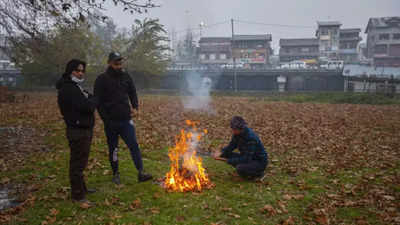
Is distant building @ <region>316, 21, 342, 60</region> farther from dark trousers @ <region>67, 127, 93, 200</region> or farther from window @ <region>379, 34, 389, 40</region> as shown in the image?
dark trousers @ <region>67, 127, 93, 200</region>

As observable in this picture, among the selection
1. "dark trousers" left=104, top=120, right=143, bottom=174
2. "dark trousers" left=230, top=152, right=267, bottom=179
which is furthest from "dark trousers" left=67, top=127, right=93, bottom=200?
"dark trousers" left=230, top=152, right=267, bottom=179

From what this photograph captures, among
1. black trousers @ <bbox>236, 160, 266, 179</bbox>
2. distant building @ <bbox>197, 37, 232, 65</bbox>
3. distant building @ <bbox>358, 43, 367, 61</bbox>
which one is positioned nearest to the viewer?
black trousers @ <bbox>236, 160, 266, 179</bbox>

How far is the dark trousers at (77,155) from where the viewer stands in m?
5.16

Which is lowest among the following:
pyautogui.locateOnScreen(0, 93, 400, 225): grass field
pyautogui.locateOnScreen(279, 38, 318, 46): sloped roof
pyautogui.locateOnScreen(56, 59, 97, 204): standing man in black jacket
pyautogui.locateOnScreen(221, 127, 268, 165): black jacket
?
pyautogui.locateOnScreen(0, 93, 400, 225): grass field

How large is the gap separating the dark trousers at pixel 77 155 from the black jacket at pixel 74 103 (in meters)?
0.13

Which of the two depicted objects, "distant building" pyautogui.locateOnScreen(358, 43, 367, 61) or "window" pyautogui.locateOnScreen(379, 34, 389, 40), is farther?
"distant building" pyautogui.locateOnScreen(358, 43, 367, 61)

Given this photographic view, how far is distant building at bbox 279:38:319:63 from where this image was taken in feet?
238

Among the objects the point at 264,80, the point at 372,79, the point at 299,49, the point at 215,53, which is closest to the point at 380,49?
the point at 299,49

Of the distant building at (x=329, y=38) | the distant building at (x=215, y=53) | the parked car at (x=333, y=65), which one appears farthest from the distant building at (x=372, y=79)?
the distant building at (x=215, y=53)

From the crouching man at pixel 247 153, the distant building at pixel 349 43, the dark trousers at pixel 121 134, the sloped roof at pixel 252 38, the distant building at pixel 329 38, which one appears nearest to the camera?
the dark trousers at pixel 121 134

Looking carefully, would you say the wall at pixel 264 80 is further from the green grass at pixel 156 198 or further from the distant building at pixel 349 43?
the green grass at pixel 156 198

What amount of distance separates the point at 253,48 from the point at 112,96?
7106 cm

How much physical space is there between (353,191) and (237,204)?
248 centimetres

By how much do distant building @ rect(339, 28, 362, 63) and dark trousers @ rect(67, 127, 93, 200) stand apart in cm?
8028
